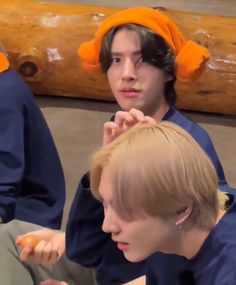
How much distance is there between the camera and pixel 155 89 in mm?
1838

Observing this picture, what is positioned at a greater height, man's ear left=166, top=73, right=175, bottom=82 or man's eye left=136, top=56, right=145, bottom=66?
man's eye left=136, top=56, right=145, bottom=66

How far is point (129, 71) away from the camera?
1.80m

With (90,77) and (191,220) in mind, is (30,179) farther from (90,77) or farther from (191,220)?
(90,77)

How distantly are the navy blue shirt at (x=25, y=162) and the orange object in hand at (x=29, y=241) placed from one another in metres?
0.36

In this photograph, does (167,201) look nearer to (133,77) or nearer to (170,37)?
(133,77)

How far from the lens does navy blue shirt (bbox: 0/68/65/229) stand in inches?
76.7

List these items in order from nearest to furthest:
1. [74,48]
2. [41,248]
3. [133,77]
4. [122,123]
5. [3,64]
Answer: [122,123] < [41,248] < [133,77] < [3,64] < [74,48]

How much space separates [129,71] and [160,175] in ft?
2.18

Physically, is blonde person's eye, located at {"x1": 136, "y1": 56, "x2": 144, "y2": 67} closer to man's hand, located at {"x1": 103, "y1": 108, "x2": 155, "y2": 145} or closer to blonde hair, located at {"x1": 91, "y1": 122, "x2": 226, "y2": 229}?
man's hand, located at {"x1": 103, "y1": 108, "x2": 155, "y2": 145}

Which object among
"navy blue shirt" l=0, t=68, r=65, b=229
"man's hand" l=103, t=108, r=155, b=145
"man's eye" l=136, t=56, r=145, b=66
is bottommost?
"navy blue shirt" l=0, t=68, r=65, b=229

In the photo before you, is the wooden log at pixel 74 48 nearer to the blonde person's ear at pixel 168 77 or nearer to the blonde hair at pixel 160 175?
the blonde person's ear at pixel 168 77

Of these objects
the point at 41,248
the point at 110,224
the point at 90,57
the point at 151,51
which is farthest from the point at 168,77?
the point at 110,224

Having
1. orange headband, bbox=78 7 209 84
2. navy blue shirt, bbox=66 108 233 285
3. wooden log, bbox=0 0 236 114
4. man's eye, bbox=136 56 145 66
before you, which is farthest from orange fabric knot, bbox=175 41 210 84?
wooden log, bbox=0 0 236 114

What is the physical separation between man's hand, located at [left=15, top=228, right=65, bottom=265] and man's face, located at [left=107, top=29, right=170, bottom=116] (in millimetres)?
394
